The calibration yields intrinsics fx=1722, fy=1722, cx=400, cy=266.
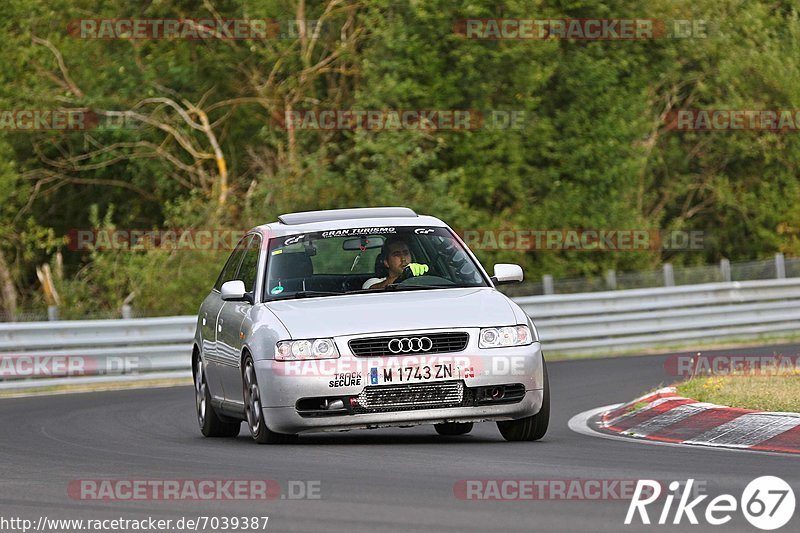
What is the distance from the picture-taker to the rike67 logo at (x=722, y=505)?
7.49 meters

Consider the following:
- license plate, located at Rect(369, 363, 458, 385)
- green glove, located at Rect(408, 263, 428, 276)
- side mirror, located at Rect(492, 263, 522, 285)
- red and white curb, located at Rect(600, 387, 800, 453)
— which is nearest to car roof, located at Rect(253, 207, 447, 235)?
green glove, located at Rect(408, 263, 428, 276)

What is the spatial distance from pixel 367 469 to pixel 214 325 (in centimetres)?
380

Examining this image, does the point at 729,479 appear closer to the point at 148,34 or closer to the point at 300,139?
the point at 300,139

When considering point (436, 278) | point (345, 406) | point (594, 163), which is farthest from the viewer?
point (594, 163)

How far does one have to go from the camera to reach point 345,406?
11219mm

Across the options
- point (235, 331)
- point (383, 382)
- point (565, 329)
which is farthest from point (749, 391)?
point (565, 329)

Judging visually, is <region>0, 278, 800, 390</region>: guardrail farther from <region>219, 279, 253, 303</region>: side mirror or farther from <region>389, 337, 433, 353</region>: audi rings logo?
<region>389, 337, 433, 353</region>: audi rings logo

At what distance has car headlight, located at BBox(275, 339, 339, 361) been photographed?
36.7ft

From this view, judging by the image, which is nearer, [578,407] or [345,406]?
[345,406]

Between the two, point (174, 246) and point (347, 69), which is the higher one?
point (347, 69)

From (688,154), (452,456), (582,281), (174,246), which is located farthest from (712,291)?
(452,456)

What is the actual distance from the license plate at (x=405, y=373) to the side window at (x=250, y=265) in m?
1.74

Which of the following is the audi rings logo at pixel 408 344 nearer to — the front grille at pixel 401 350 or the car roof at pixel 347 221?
the front grille at pixel 401 350

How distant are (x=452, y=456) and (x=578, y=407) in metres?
5.11
